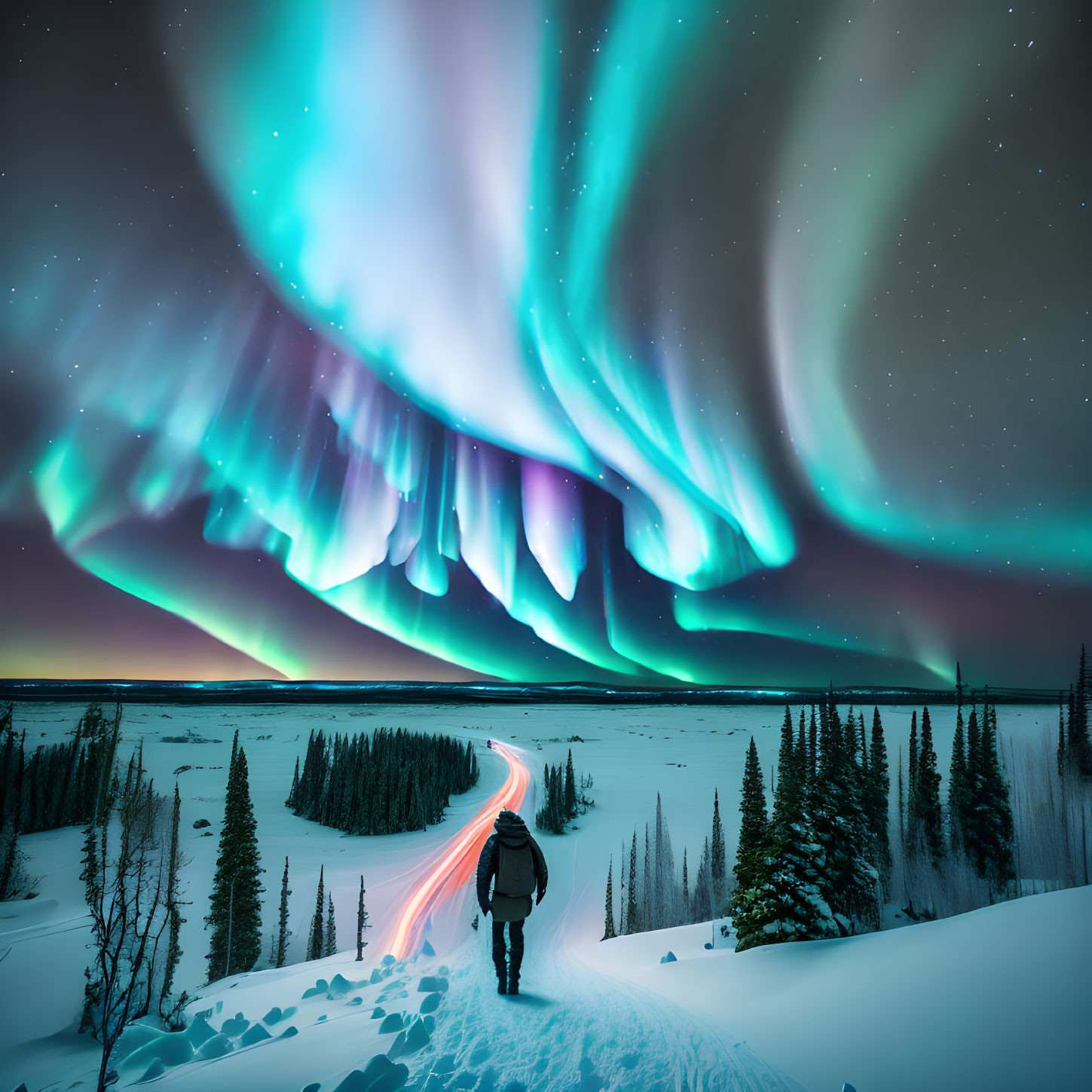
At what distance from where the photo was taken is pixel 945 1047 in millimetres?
4559

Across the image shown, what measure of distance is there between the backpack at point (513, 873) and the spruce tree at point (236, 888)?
3619cm

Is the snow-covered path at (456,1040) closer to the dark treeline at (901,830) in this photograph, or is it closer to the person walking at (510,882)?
the person walking at (510,882)

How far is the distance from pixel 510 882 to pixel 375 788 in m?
88.3

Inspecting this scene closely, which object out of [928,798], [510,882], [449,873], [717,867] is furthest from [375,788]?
[510,882]

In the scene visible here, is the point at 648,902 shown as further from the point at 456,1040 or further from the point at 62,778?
the point at 62,778

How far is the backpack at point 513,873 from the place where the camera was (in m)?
7.54

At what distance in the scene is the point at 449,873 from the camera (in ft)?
167

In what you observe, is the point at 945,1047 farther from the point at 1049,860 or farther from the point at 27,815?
the point at 27,815

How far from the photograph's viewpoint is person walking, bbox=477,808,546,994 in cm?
754

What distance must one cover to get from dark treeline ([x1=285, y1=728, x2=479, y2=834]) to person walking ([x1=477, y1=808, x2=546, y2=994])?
83.9 meters

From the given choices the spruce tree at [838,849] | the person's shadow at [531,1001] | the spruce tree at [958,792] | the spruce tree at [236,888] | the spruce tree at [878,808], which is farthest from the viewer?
the spruce tree at [236,888]

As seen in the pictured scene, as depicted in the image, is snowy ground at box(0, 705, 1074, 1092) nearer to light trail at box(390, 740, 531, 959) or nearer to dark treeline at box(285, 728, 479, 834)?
light trail at box(390, 740, 531, 959)

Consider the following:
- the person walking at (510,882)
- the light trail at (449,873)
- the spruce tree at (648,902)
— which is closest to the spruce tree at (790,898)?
the person walking at (510,882)

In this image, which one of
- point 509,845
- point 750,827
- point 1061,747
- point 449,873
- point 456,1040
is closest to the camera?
point 456,1040
